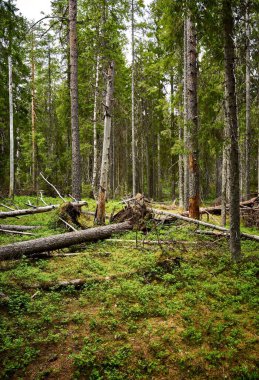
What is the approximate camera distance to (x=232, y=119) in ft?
22.3

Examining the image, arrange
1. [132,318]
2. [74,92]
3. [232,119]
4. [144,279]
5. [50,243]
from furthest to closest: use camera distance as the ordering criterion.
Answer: [74,92] → [50,243] → [232,119] → [144,279] → [132,318]

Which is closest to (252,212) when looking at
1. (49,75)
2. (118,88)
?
(118,88)

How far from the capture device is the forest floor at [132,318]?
152 inches

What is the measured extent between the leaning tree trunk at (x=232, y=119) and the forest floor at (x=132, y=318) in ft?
2.72

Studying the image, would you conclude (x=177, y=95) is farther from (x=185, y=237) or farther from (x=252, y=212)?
(x=185, y=237)

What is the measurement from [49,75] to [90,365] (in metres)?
28.5

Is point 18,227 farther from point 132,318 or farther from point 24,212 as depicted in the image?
point 132,318

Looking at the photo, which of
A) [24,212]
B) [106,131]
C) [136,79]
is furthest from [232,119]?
[136,79]

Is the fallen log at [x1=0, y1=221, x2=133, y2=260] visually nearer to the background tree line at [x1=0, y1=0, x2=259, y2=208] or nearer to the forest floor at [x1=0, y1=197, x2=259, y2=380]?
the forest floor at [x1=0, y1=197, x2=259, y2=380]

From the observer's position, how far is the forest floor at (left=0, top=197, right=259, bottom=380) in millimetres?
3871

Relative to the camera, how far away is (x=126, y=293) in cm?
563

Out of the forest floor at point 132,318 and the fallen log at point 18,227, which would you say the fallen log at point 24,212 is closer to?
the fallen log at point 18,227

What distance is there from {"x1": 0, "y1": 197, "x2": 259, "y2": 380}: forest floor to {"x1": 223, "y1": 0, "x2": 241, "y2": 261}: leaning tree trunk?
83 cm

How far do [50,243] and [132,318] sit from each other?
3.49 m
